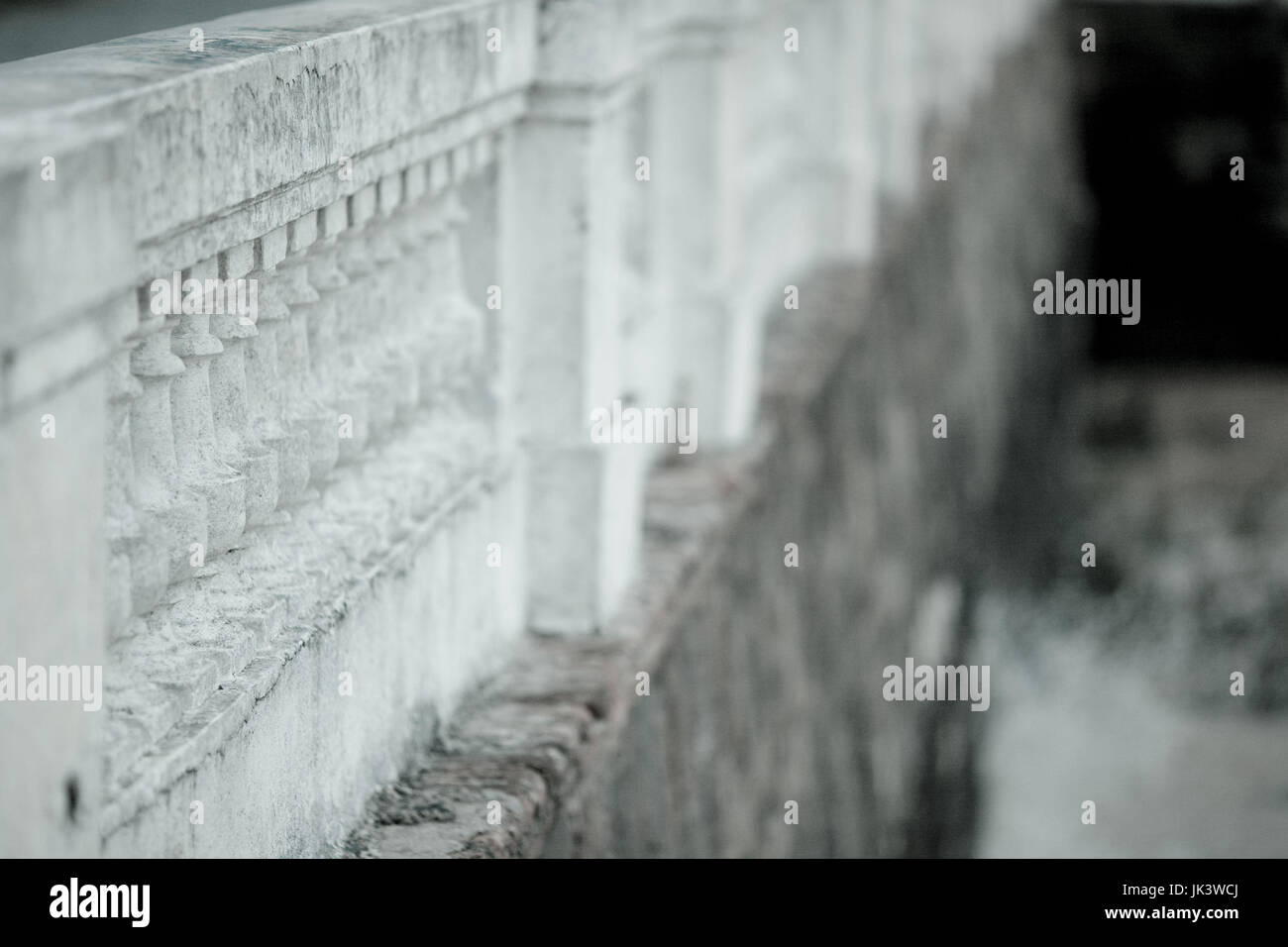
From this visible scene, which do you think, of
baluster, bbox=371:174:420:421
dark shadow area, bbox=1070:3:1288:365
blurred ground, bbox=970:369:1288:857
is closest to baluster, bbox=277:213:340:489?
baluster, bbox=371:174:420:421

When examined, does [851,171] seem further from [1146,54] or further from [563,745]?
[1146,54]

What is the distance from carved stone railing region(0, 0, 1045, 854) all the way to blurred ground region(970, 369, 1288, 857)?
7.71 metres

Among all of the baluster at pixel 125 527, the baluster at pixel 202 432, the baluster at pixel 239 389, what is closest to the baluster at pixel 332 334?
the baluster at pixel 239 389

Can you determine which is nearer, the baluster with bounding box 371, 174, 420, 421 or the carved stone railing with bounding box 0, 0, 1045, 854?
the carved stone railing with bounding box 0, 0, 1045, 854

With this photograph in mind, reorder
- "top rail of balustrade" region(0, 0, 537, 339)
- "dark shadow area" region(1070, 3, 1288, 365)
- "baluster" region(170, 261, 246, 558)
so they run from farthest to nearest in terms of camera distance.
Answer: "dark shadow area" region(1070, 3, 1288, 365), "baluster" region(170, 261, 246, 558), "top rail of balustrade" region(0, 0, 537, 339)

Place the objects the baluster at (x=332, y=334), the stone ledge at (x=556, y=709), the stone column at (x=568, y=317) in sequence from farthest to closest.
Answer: the stone column at (x=568, y=317)
the stone ledge at (x=556, y=709)
the baluster at (x=332, y=334)

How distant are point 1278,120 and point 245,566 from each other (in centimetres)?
2166

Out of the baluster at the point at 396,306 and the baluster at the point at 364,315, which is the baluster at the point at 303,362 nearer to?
the baluster at the point at 364,315

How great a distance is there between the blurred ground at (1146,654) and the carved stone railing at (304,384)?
25.3ft

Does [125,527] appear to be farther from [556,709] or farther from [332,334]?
[556,709]

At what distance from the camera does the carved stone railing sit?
6.09 feet

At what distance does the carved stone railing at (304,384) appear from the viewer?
186 cm

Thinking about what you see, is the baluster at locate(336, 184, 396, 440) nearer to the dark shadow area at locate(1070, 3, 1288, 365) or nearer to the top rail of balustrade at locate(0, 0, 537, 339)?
the top rail of balustrade at locate(0, 0, 537, 339)

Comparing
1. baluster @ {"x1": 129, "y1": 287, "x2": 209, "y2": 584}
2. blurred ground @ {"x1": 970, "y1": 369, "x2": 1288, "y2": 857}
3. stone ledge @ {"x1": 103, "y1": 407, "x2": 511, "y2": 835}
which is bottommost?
blurred ground @ {"x1": 970, "y1": 369, "x2": 1288, "y2": 857}
